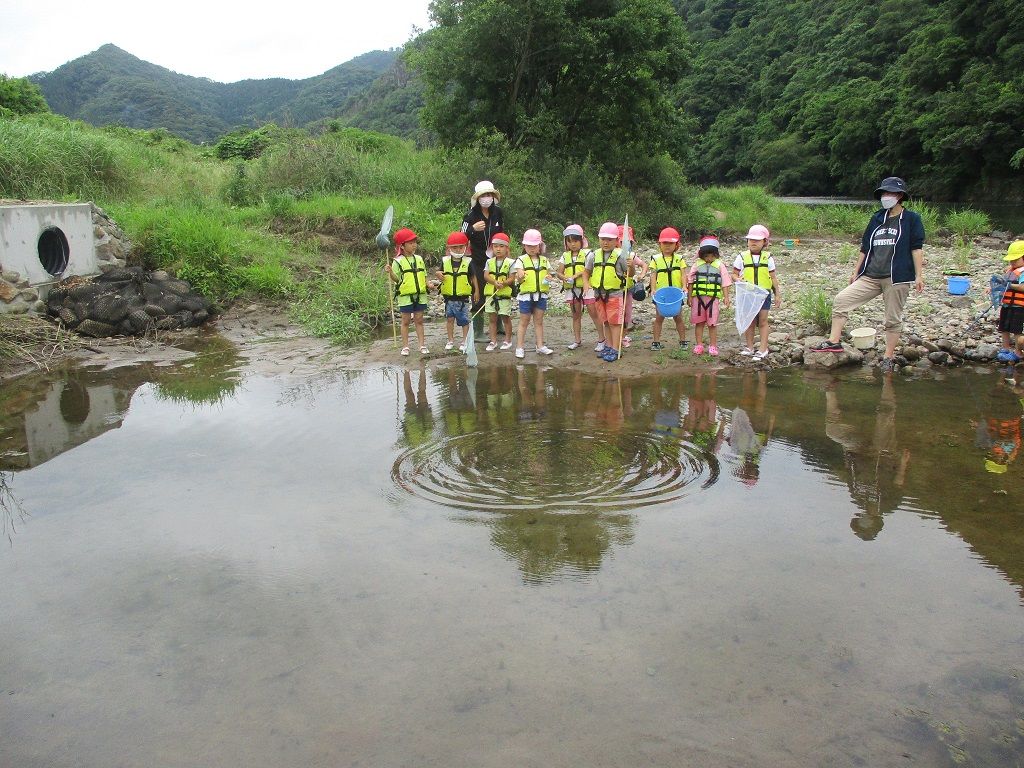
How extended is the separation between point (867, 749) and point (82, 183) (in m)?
15.8

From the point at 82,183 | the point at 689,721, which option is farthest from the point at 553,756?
the point at 82,183

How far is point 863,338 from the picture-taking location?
28.5ft

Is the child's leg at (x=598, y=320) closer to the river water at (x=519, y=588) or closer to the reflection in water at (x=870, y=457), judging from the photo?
the river water at (x=519, y=588)

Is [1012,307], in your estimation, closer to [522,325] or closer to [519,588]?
[522,325]

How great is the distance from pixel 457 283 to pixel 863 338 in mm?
4836

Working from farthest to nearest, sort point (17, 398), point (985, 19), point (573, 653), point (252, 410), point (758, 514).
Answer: point (985, 19), point (17, 398), point (252, 410), point (758, 514), point (573, 653)

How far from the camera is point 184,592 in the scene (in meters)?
4.06

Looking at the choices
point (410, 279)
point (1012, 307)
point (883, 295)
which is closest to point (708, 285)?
point (883, 295)

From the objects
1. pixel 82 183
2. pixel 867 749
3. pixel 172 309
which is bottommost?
pixel 867 749

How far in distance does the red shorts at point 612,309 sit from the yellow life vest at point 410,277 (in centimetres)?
216

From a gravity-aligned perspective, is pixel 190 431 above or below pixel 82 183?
below

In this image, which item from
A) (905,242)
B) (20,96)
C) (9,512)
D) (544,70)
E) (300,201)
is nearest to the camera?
(9,512)

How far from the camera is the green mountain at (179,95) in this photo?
67.2 meters

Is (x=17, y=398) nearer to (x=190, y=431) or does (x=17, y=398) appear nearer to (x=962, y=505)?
(x=190, y=431)
